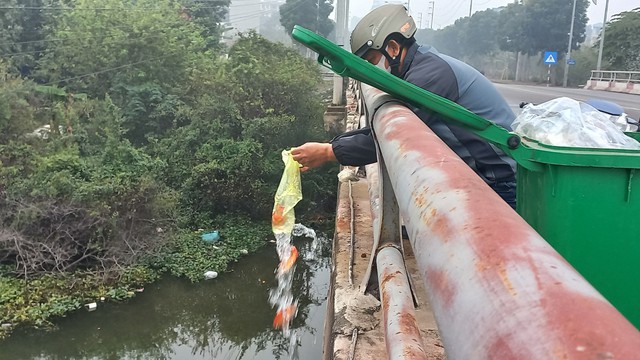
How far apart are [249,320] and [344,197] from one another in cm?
450

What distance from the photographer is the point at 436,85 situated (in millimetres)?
2240

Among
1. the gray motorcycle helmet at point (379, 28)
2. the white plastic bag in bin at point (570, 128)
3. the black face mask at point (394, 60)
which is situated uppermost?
the gray motorcycle helmet at point (379, 28)

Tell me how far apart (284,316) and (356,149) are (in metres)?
5.39

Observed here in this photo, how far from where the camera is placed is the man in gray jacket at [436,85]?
7.39ft

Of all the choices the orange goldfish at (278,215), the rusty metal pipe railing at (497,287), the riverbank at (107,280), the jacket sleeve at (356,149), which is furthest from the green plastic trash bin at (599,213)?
the riverbank at (107,280)

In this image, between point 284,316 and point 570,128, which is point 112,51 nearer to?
point 284,316

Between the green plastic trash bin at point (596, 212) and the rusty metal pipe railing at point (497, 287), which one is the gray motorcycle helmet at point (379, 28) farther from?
the rusty metal pipe railing at point (497, 287)

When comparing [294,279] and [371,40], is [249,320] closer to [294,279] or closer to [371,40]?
[294,279]

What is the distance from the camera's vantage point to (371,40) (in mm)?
2361

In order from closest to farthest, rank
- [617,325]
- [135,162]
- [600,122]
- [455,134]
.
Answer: [617,325], [600,122], [455,134], [135,162]

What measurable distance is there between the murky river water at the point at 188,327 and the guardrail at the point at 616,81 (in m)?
17.2

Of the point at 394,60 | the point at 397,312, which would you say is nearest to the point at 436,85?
the point at 394,60

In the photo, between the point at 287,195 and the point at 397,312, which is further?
the point at 287,195

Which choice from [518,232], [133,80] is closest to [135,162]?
[133,80]
